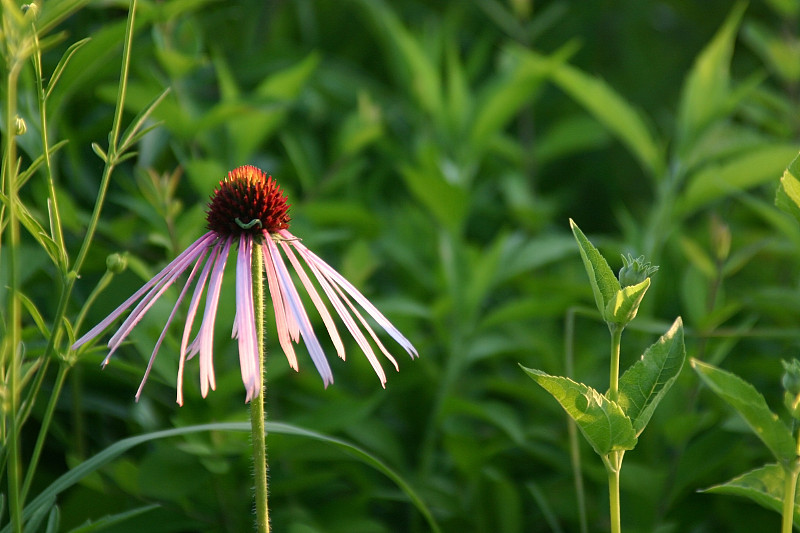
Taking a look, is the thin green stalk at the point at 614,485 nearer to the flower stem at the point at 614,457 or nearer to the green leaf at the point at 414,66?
the flower stem at the point at 614,457

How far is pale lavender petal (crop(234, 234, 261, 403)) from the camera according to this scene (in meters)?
0.42

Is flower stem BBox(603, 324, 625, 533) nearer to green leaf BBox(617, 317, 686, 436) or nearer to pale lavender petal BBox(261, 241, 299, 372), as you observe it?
green leaf BBox(617, 317, 686, 436)

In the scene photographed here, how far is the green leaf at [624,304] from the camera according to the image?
45cm

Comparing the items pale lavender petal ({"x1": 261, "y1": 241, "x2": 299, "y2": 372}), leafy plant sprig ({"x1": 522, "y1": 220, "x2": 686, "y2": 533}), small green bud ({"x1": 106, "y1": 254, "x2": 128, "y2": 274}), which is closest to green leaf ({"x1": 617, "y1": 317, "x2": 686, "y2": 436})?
leafy plant sprig ({"x1": 522, "y1": 220, "x2": 686, "y2": 533})

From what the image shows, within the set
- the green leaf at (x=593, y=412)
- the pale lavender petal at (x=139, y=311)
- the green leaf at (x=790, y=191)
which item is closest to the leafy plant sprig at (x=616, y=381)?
the green leaf at (x=593, y=412)

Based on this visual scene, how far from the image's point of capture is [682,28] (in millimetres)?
1673

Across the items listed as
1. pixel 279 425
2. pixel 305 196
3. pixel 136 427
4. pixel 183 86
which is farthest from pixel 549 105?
Answer: pixel 279 425

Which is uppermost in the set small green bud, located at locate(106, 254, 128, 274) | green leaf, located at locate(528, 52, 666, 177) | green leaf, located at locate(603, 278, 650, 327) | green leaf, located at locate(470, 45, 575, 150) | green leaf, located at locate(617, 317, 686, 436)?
green leaf, located at locate(470, 45, 575, 150)

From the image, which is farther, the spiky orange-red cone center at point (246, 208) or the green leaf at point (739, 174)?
the green leaf at point (739, 174)

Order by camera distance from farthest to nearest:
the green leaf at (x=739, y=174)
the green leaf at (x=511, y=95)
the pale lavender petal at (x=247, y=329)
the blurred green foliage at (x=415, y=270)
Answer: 1. the green leaf at (x=511, y=95)
2. the green leaf at (x=739, y=174)
3. the blurred green foliage at (x=415, y=270)
4. the pale lavender petal at (x=247, y=329)

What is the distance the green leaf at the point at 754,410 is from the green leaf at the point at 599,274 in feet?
0.21

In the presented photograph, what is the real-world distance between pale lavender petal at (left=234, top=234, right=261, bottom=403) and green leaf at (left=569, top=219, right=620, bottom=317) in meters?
0.19

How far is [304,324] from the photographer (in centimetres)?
46

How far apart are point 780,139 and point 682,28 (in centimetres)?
→ 55
